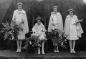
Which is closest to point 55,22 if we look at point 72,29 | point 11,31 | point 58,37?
point 58,37

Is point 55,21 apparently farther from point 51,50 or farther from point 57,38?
point 51,50

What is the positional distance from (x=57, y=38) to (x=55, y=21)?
76cm

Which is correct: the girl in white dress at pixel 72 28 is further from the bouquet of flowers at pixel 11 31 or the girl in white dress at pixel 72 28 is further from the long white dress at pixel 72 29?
the bouquet of flowers at pixel 11 31

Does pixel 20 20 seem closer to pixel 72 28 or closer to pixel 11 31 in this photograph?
pixel 11 31

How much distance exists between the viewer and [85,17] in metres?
8.94

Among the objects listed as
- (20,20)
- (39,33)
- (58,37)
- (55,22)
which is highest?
(20,20)

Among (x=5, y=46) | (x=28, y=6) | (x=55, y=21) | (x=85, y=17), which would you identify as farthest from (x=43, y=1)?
(x=5, y=46)

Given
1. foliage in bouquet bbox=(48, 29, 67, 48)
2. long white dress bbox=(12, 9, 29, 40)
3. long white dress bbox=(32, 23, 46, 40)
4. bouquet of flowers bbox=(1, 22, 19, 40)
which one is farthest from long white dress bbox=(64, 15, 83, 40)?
bouquet of flowers bbox=(1, 22, 19, 40)

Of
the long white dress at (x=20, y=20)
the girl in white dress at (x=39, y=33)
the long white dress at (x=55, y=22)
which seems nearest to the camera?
the girl in white dress at (x=39, y=33)

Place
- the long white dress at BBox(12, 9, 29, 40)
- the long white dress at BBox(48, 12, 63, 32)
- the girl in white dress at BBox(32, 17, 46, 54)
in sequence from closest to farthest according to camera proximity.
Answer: the girl in white dress at BBox(32, 17, 46, 54) < the long white dress at BBox(12, 9, 29, 40) < the long white dress at BBox(48, 12, 63, 32)

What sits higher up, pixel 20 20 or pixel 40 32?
pixel 20 20

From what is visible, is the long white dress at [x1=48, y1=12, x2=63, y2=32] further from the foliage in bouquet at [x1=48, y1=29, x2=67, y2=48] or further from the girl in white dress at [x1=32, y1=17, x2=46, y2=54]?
the girl in white dress at [x1=32, y1=17, x2=46, y2=54]

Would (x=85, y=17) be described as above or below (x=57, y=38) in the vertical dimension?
above

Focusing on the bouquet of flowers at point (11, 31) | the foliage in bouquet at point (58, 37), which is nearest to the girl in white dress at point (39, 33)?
the foliage in bouquet at point (58, 37)
